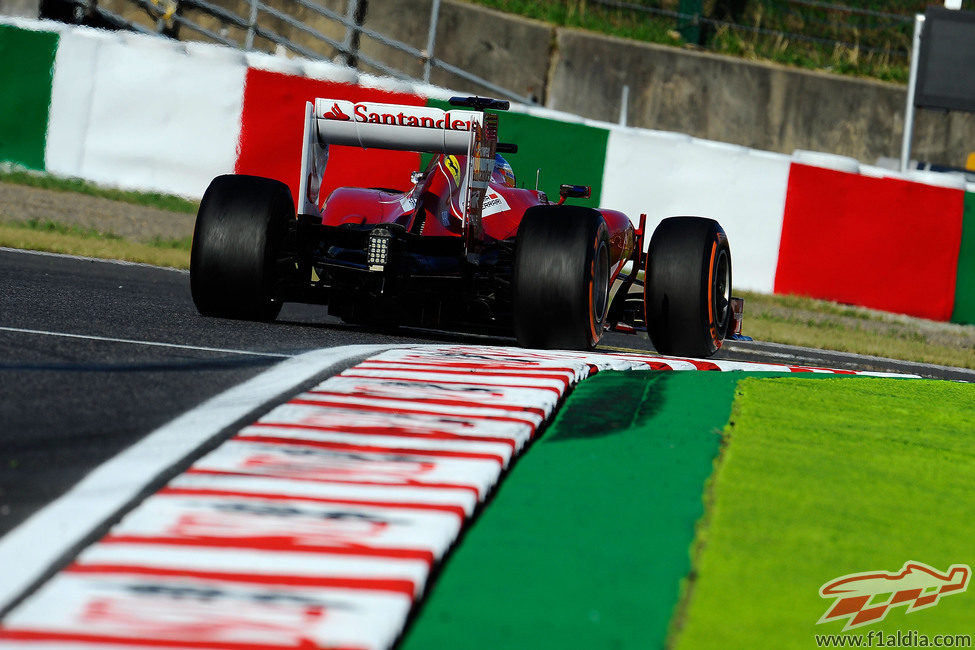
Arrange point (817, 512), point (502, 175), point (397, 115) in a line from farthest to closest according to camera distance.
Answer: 1. point (502, 175)
2. point (397, 115)
3. point (817, 512)

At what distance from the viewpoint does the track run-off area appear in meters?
2.72

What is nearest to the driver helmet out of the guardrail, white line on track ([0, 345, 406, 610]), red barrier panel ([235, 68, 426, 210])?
white line on track ([0, 345, 406, 610])

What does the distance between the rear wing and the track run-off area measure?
150cm

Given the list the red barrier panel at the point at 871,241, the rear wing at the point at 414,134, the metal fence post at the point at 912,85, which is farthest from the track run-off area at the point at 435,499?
the metal fence post at the point at 912,85

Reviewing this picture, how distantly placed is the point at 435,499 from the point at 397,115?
4217 millimetres

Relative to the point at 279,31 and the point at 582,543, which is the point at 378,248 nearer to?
the point at 582,543

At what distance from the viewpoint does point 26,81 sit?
44.4 ft

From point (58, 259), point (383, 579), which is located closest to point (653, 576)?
point (383, 579)

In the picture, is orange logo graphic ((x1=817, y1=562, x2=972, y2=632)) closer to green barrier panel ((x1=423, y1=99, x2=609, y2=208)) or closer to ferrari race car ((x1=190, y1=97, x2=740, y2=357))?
ferrari race car ((x1=190, y1=97, x2=740, y2=357))

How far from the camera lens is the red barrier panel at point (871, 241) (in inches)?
525

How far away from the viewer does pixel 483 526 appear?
339 centimetres

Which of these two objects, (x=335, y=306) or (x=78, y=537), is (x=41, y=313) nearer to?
(x=335, y=306)

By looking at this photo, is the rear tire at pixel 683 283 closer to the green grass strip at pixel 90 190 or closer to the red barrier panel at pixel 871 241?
the red barrier panel at pixel 871 241

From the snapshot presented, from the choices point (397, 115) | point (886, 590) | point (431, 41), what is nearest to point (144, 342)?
point (397, 115)
